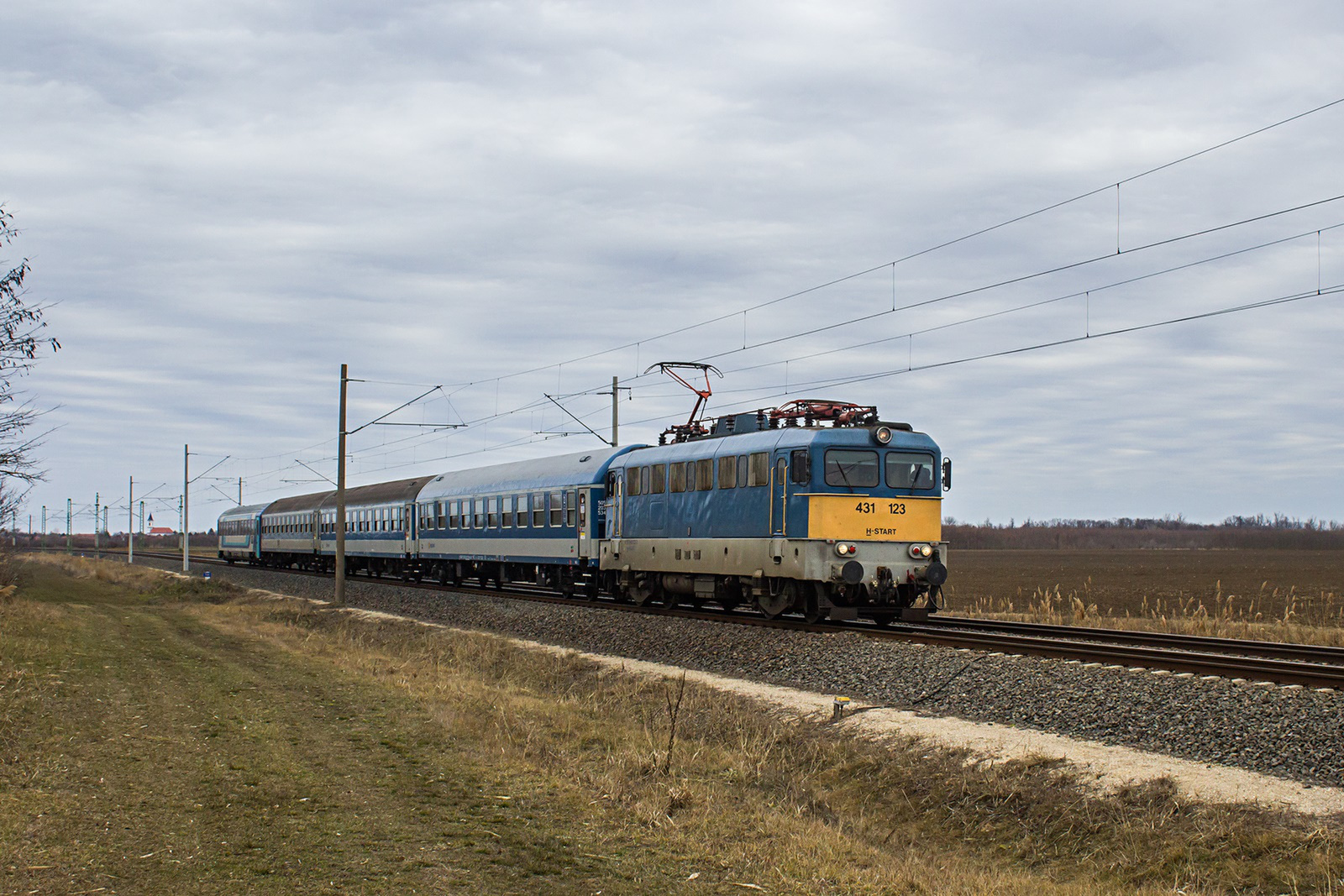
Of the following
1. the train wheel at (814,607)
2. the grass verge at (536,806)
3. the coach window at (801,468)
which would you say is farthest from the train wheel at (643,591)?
the grass verge at (536,806)

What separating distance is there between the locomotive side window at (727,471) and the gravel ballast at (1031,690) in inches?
113

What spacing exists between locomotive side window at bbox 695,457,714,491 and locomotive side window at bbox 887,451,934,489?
166 inches

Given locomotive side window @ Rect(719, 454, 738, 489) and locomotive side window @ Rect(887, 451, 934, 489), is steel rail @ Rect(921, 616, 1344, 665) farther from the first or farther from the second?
locomotive side window @ Rect(719, 454, 738, 489)

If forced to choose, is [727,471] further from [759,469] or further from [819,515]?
[819,515]

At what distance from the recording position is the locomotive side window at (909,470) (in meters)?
21.7

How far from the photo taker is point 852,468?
21328mm

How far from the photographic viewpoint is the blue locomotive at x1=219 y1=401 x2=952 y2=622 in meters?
21.1

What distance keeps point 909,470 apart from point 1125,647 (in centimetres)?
521

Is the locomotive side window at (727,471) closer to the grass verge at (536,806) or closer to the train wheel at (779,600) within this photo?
the train wheel at (779,600)

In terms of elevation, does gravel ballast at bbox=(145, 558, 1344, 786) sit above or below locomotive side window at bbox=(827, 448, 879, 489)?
below

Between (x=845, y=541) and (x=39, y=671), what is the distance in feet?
41.4

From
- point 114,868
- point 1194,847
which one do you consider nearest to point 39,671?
point 114,868

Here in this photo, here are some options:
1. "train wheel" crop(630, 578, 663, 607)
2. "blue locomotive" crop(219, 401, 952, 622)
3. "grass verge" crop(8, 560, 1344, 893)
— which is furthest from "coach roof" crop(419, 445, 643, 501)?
"grass verge" crop(8, 560, 1344, 893)

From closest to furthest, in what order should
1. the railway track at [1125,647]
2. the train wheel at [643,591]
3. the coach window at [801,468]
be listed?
the railway track at [1125,647]
the coach window at [801,468]
the train wheel at [643,591]
